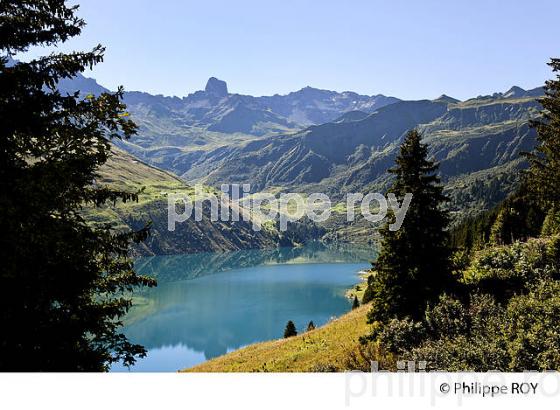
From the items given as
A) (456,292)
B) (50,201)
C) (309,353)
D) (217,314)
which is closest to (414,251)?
(456,292)

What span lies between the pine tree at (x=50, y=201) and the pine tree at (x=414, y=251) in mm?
17745

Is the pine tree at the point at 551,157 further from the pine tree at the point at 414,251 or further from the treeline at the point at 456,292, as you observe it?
the pine tree at the point at 414,251

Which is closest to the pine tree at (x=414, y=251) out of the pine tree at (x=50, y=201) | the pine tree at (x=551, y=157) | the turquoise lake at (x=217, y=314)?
the pine tree at (x=551, y=157)

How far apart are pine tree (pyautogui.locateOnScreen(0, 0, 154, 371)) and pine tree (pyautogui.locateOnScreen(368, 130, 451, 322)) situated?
17745 millimetres

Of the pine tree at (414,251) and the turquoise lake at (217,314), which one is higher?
the pine tree at (414,251)

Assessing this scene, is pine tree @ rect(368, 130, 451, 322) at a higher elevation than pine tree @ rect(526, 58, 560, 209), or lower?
lower

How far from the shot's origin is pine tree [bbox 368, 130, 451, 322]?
25250mm

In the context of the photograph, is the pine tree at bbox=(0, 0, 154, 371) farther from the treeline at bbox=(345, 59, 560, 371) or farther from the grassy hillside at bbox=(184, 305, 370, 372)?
the grassy hillside at bbox=(184, 305, 370, 372)

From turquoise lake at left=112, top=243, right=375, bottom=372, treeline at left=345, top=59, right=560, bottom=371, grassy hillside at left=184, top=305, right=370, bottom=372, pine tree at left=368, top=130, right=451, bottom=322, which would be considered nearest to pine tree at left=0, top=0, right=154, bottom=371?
treeline at left=345, top=59, right=560, bottom=371

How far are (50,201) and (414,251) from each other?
21251 millimetres

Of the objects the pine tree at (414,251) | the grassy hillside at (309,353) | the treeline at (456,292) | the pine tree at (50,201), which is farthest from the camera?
the grassy hillside at (309,353)

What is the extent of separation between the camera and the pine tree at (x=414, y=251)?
25250mm

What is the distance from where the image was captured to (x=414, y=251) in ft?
85.2
